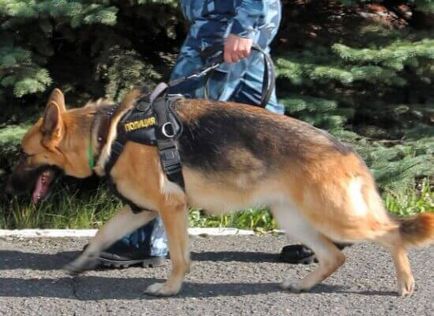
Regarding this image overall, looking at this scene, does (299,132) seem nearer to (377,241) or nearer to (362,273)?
(377,241)

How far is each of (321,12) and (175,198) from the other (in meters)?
2.96

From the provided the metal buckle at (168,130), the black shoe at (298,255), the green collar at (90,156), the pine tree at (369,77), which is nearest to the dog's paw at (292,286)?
the black shoe at (298,255)

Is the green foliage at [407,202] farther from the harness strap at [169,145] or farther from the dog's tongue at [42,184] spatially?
the dog's tongue at [42,184]

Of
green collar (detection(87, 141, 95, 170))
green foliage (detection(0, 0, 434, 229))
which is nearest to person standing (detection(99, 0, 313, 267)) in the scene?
green collar (detection(87, 141, 95, 170))

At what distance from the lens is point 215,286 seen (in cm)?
493

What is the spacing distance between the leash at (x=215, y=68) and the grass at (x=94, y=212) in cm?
131

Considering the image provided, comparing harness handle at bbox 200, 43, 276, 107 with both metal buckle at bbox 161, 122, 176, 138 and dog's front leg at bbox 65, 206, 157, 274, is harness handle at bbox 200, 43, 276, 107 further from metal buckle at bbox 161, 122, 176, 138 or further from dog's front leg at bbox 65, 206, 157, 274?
dog's front leg at bbox 65, 206, 157, 274

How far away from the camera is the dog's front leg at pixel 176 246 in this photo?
465 centimetres

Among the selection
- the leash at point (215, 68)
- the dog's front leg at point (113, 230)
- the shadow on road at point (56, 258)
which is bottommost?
the shadow on road at point (56, 258)

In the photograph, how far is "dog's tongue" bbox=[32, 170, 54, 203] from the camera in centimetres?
486

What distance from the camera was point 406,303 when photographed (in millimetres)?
4652

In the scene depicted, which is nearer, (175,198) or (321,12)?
(175,198)

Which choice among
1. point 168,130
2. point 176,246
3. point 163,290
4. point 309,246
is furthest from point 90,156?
point 309,246

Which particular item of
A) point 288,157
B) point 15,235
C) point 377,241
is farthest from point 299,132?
point 15,235
